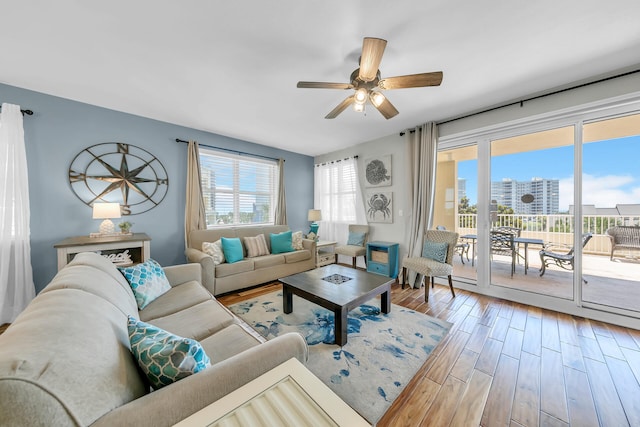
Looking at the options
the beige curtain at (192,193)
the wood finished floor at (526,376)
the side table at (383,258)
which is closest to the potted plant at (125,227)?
the beige curtain at (192,193)

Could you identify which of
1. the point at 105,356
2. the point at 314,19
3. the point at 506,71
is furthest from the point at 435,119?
the point at 105,356

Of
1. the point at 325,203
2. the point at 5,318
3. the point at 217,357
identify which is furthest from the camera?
the point at 325,203

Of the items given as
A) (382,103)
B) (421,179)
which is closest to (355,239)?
(421,179)

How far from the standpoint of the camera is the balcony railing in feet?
8.18

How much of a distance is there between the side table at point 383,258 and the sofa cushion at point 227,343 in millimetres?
2801

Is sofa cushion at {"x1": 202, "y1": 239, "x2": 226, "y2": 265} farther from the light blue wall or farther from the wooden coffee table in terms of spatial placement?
the wooden coffee table

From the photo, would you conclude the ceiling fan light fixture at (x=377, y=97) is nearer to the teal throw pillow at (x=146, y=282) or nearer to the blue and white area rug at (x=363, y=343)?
the blue and white area rug at (x=363, y=343)

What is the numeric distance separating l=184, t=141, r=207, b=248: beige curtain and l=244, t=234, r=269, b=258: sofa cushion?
32.9 inches

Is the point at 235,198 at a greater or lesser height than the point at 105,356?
greater

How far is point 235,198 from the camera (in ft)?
14.2

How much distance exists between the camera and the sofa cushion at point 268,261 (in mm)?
3410

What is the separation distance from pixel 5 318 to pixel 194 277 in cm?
Result: 204

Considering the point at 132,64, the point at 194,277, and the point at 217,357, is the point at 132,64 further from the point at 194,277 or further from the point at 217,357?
the point at 217,357

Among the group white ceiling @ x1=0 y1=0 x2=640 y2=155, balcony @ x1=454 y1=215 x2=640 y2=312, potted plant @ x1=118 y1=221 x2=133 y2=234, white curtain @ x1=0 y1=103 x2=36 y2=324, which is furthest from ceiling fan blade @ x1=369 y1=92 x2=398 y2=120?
white curtain @ x1=0 y1=103 x2=36 y2=324
